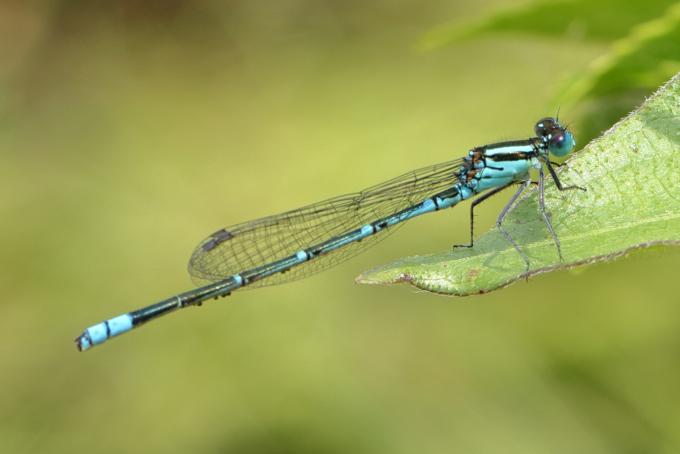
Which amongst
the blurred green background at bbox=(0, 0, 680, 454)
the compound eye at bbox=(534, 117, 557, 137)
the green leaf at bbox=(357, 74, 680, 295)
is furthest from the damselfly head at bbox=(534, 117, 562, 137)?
the green leaf at bbox=(357, 74, 680, 295)

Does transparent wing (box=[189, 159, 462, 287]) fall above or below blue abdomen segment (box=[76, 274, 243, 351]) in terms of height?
above

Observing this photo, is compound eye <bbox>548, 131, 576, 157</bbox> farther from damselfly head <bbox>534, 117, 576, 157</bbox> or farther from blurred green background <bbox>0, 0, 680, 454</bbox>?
blurred green background <bbox>0, 0, 680, 454</bbox>

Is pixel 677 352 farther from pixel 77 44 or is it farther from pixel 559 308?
pixel 77 44

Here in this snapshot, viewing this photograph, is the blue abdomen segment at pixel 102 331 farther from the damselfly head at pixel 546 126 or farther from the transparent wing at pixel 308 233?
the damselfly head at pixel 546 126

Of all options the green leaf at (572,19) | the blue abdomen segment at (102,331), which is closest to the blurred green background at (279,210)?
the green leaf at (572,19)

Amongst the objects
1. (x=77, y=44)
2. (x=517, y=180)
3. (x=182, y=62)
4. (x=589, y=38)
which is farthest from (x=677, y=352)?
(x=77, y=44)
